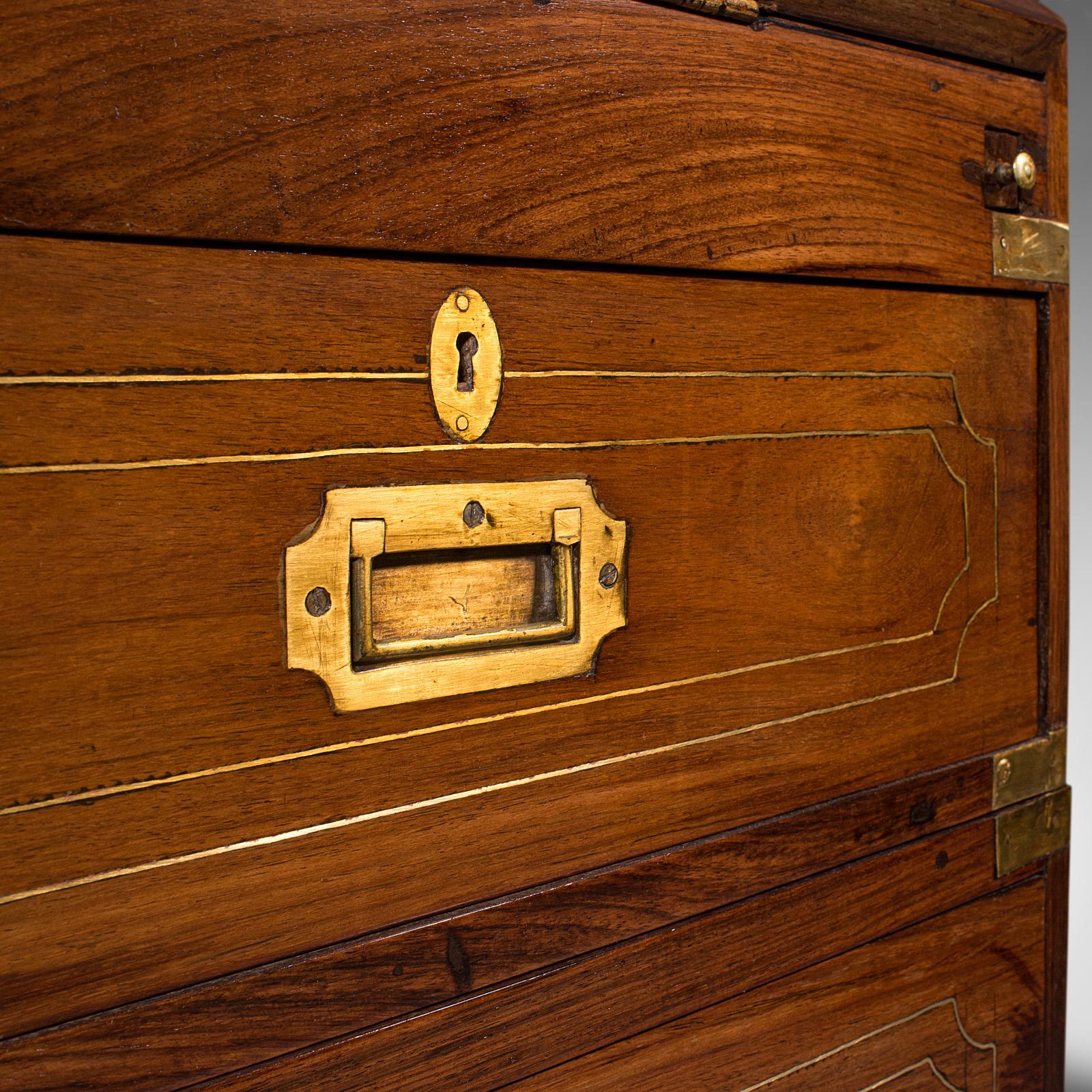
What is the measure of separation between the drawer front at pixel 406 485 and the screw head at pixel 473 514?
0.08 feet

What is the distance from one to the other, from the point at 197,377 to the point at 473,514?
20cm

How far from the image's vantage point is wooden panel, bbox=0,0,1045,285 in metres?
0.59

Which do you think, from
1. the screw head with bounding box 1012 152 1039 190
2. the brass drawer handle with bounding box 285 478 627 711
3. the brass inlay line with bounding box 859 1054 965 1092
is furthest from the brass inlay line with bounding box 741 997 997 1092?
the screw head with bounding box 1012 152 1039 190

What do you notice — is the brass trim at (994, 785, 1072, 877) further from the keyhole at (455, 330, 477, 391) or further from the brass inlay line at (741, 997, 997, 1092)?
the keyhole at (455, 330, 477, 391)

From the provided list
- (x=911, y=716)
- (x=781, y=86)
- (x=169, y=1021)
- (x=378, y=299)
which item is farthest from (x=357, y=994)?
(x=781, y=86)

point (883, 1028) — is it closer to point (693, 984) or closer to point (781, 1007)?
point (781, 1007)

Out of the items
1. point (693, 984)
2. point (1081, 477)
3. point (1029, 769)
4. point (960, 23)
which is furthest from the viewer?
point (1081, 477)

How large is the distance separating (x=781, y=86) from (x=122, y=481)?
61 cm

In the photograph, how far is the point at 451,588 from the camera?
740mm

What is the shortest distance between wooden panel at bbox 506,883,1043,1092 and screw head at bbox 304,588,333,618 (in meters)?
0.40

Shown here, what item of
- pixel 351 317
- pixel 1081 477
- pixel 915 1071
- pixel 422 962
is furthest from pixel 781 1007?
pixel 1081 477

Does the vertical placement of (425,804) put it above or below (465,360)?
below

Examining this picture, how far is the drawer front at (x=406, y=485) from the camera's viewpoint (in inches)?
23.6

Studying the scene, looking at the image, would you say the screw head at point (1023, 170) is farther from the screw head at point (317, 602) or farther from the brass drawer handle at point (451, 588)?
the screw head at point (317, 602)
